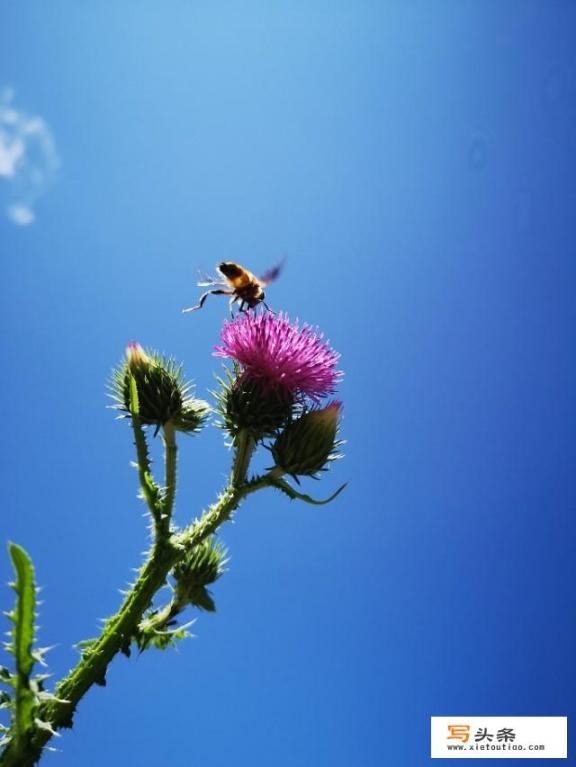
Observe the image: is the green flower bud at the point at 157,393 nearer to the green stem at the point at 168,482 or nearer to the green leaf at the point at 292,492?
the green stem at the point at 168,482

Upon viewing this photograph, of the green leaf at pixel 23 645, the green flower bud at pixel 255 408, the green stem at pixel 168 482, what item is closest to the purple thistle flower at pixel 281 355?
the green flower bud at pixel 255 408

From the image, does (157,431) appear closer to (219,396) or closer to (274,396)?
(219,396)

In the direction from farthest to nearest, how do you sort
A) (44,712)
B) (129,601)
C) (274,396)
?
(274,396) < (129,601) < (44,712)

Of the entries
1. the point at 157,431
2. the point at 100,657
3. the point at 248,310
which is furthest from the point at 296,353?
the point at 100,657

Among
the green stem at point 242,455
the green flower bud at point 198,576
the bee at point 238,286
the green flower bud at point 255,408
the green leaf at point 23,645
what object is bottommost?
the green leaf at point 23,645

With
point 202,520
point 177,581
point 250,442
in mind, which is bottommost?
point 177,581

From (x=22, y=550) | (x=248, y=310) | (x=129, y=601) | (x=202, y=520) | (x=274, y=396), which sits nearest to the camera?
(x=22, y=550)

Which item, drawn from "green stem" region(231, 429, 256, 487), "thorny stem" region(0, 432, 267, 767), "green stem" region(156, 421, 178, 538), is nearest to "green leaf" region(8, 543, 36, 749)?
"thorny stem" region(0, 432, 267, 767)
